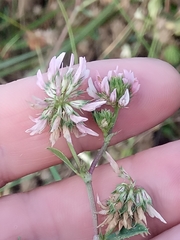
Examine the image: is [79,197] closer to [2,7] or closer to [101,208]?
[101,208]

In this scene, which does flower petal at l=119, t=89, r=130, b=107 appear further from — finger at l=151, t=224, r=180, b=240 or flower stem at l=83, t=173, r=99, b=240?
finger at l=151, t=224, r=180, b=240

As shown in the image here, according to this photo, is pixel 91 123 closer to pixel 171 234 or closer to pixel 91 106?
pixel 91 106

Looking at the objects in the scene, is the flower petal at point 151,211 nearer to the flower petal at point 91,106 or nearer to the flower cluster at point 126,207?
the flower cluster at point 126,207

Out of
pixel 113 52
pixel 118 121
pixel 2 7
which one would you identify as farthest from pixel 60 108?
pixel 2 7

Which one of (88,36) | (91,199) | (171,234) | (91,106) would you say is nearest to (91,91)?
(91,106)

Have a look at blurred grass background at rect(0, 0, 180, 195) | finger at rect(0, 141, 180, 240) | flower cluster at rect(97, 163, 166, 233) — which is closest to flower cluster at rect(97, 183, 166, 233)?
flower cluster at rect(97, 163, 166, 233)

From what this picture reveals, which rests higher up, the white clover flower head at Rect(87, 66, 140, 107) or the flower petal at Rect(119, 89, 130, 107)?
the white clover flower head at Rect(87, 66, 140, 107)
